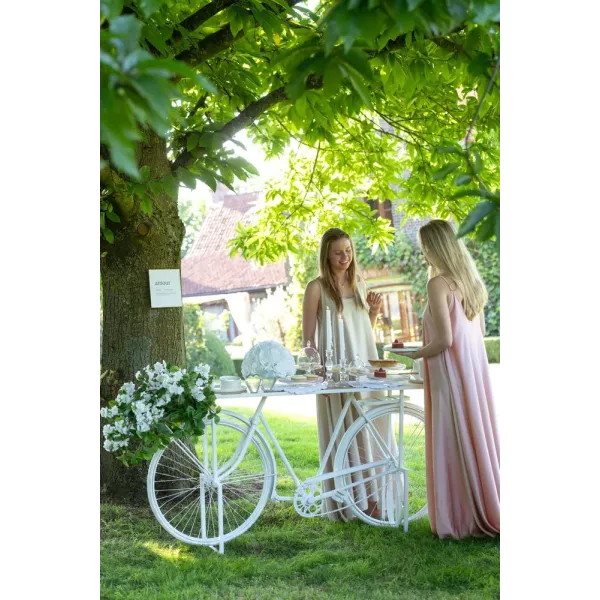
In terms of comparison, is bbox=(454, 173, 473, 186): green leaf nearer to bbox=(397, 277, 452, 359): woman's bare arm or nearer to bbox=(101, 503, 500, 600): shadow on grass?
bbox=(397, 277, 452, 359): woman's bare arm

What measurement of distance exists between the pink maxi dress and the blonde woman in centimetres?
55

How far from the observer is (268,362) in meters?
3.66

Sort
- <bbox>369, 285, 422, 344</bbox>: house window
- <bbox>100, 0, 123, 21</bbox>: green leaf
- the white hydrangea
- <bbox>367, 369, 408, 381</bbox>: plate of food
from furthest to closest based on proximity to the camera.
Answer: <bbox>369, 285, 422, 344</bbox>: house window, <bbox>367, 369, 408, 381</bbox>: plate of food, the white hydrangea, <bbox>100, 0, 123, 21</bbox>: green leaf

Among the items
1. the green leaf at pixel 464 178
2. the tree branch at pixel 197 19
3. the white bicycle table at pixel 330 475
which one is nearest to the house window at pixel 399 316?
the white bicycle table at pixel 330 475

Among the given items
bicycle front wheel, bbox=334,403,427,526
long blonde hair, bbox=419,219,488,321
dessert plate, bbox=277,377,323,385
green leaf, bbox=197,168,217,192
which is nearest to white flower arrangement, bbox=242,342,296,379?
dessert plate, bbox=277,377,323,385

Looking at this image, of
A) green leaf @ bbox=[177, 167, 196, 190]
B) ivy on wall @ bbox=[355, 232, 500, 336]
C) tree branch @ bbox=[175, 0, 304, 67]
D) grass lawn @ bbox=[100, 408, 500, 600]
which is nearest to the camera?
green leaf @ bbox=[177, 167, 196, 190]

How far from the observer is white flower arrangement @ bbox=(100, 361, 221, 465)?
3.28m

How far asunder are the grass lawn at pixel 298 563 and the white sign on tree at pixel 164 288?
1.17 m

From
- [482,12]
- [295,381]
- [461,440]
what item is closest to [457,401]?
[461,440]

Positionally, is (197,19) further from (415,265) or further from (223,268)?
(223,268)

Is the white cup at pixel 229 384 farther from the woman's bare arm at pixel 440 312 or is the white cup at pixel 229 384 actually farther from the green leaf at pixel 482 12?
the green leaf at pixel 482 12

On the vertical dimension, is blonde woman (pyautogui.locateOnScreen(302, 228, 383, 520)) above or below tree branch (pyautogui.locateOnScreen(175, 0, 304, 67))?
below

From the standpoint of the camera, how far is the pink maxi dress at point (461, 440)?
3.64m
